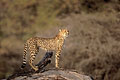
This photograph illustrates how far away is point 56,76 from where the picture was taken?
10930 millimetres

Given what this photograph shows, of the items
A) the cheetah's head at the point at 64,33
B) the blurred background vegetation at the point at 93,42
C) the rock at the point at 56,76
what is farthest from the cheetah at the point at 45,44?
the blurred background vegetation at the point at 93,42

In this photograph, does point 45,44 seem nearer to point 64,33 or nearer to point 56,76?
point 64,33

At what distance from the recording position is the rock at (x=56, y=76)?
427 inches

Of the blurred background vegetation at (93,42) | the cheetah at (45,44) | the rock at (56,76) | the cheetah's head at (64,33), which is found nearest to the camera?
the rock at (56,76)

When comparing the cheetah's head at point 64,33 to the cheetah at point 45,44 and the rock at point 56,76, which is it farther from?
the rock at point 56,76

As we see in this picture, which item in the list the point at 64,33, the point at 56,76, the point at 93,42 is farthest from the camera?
the point at 93,42

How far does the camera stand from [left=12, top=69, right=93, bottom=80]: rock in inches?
427

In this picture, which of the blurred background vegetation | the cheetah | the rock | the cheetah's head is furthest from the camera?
the blurred background vegetation

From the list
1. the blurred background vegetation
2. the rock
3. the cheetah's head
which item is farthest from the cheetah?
the blurred background vegetation

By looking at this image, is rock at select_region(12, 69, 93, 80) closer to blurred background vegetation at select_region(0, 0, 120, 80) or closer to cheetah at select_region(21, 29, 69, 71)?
cheetah at select_region(21, 29, 69, 71)

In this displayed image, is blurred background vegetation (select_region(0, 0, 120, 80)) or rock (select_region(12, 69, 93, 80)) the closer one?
rock (select_region(12, 69, 93, 80))

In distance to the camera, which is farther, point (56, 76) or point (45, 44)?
point (45, 44)

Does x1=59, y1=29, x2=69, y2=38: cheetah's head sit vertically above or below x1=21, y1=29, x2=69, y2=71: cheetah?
above

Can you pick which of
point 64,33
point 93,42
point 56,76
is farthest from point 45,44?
point 93,42
